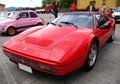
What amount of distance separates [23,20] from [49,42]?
6538 millimetres

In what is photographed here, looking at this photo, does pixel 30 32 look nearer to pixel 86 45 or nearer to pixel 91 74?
pixel 86 45

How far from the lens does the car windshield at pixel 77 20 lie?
4566 mm

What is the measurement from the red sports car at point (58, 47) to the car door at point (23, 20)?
536 cm

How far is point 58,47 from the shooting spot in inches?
133

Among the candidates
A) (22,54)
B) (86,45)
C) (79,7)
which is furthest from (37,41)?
(79,7)

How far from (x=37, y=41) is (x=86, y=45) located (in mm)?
989

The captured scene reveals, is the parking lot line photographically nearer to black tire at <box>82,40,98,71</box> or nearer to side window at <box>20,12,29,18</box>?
black tire at <box>82,40,98,71</box>

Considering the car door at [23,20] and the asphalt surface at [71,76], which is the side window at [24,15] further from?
the asphalt surface at [71,76]

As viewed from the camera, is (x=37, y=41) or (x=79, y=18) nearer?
(x=37, y=41)

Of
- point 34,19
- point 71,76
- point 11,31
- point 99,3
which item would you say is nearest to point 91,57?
point 71,76

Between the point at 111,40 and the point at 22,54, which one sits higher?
the point at 22,54

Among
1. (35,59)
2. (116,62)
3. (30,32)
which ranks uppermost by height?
(30,32)

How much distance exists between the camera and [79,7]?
76.4ft

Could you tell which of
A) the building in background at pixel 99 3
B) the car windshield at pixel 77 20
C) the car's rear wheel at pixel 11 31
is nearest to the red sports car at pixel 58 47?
the car windshield at pixel 77 20
